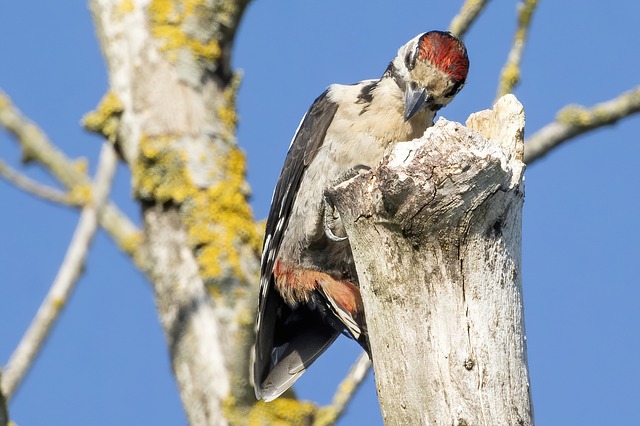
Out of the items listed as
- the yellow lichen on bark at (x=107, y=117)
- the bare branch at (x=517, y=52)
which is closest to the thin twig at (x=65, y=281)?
the yellow lichen on bark at (x=107, y=117)

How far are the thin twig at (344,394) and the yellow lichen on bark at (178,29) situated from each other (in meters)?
A: 2.01

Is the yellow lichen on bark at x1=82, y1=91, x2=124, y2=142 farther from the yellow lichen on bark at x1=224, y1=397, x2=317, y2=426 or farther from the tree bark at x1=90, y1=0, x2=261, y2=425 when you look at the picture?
the yellow lichen on bark at x1=224, y1=397, x2=317, y2=426

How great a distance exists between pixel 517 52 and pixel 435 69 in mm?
496

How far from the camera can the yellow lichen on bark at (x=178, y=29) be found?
555 cm

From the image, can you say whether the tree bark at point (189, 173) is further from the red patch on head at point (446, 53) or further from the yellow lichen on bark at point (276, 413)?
the red patch on head at point (446, 53)

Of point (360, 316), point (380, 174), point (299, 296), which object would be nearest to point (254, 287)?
point (299, 296)

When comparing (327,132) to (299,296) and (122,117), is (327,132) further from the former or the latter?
(122,117)

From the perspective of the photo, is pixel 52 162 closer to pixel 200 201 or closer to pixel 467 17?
pixel 200 201

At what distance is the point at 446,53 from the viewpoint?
467cm

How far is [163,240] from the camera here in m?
5.26

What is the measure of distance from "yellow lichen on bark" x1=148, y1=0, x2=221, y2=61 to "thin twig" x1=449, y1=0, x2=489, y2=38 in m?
1.45

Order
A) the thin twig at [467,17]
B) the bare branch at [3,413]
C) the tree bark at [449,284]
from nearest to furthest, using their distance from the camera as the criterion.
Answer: the tree bark at [449,284]
the bare branch at [3,413]
the thin twig at [467,17]

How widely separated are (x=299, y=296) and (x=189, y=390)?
0.77 meters

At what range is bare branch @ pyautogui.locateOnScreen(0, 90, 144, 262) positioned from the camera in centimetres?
611
